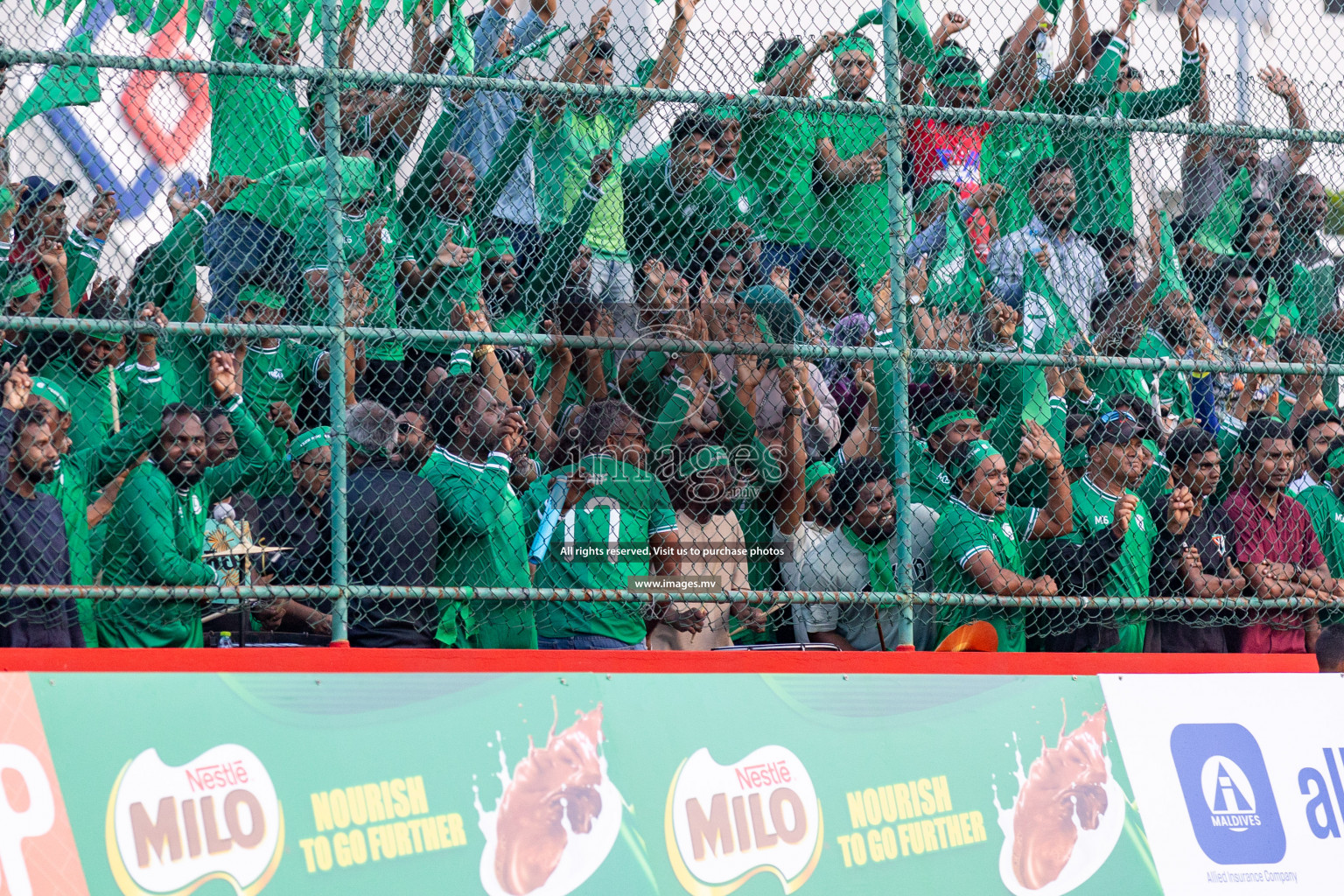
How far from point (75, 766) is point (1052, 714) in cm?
326

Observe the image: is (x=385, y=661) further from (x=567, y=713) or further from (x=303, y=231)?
(x=303, y=231)

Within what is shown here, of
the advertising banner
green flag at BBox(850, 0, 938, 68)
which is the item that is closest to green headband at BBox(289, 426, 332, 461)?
the advertising banner

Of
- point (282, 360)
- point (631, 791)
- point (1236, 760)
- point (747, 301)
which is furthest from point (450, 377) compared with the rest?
point (1236, 760)

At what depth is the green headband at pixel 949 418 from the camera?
19.7ft

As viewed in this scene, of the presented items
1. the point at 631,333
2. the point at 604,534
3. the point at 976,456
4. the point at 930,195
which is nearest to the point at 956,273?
the point at 930,195

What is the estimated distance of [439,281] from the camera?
212 inches

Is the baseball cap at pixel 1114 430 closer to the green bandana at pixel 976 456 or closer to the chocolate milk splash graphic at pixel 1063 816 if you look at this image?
the green bandana at pixel 976 456

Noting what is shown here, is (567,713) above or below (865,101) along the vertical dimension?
below

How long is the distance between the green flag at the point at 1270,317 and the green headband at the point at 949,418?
Answer: 149 centimetres

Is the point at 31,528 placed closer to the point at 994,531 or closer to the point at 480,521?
the point at 480,521

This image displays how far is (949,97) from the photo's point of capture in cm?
620

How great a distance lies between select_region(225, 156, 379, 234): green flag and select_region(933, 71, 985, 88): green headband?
2347 millimetres

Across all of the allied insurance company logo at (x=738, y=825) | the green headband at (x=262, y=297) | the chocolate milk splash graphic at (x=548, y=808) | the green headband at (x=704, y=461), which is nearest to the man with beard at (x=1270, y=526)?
the green headband at (x=704, y=461)

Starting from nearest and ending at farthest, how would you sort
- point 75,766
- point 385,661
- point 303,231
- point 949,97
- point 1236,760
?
point 75,766 < point 385,661 < point 303,231 < point 1236,760 < point 949,97
